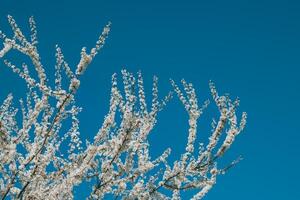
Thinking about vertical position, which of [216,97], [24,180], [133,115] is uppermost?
[216,97]

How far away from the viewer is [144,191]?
24.0 feet

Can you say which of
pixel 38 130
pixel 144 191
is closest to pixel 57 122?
pixel 38 130

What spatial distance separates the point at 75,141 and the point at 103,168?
67 centimetres

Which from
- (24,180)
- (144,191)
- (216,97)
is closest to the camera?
(24,180)

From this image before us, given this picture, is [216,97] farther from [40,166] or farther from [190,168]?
[40,166]

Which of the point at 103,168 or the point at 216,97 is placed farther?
the point at 216,97

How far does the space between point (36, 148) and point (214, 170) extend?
2.62 metres

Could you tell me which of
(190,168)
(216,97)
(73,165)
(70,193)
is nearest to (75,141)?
(73,165)

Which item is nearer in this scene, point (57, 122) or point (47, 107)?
point (57, 122)

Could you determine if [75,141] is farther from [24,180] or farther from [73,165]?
[24,180]

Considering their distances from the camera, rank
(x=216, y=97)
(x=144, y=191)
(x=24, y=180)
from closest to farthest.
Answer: (x=24, y=180)
(x=144, y=191)
(x=216, y=97)

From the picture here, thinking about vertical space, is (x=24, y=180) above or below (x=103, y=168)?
below

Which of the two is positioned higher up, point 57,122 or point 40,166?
point 57,122

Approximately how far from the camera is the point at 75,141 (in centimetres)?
757
